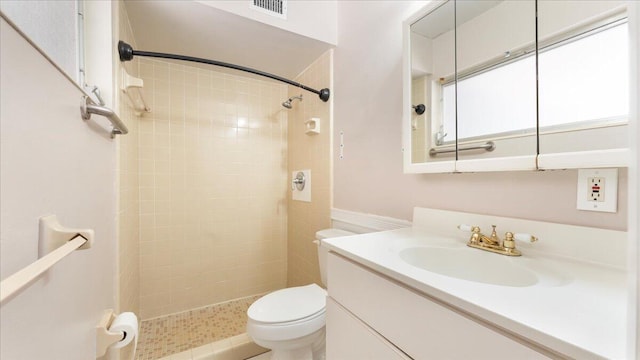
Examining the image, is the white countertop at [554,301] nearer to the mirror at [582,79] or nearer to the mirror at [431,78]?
the mirror at [582,79]

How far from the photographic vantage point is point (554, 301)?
1.46ft

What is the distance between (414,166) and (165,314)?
7.10ft

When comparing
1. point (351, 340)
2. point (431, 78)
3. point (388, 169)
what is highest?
point (431, 78)

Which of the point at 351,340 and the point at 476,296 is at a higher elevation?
the point at 476,296

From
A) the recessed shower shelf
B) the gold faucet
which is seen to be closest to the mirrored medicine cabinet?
the gold faucet

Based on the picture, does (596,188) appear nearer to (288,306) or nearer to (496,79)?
(496,79)

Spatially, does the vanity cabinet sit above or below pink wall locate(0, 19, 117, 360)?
below

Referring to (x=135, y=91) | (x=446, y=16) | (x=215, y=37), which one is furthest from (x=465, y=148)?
(x=135, y=91)

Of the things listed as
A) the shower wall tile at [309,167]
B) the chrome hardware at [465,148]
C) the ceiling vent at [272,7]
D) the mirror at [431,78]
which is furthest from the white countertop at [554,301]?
the ceiling vent at [272,7]

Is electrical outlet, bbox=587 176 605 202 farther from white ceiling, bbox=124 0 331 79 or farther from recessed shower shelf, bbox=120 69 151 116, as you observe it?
recessed shower shelf, bbox=120 69 151 116

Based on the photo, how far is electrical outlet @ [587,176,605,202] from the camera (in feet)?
2.05

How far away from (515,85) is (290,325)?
4.33 feet

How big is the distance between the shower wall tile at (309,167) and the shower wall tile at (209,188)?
16 centimetres

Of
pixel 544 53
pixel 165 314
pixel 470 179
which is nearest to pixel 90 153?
pixel 470 179
